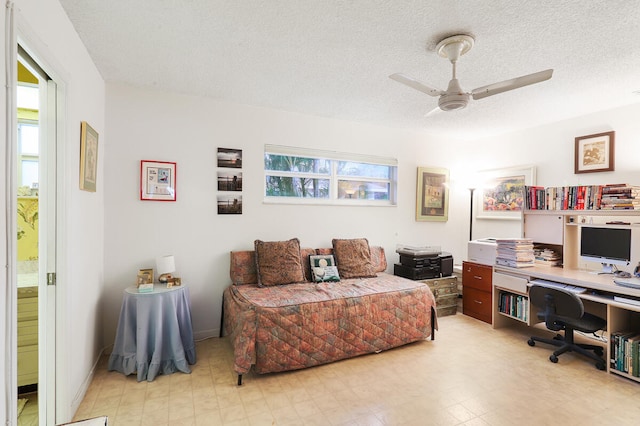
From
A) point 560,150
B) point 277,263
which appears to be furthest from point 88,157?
point 560,150

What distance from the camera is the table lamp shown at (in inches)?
111

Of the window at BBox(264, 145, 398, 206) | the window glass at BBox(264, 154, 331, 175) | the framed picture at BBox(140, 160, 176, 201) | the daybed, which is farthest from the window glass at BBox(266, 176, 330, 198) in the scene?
the framed picture at BBox(140, 160, 176, 201)

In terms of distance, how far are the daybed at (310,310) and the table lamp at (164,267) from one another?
1.91 feet

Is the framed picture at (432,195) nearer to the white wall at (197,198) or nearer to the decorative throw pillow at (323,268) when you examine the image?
the white wall at (197,198)

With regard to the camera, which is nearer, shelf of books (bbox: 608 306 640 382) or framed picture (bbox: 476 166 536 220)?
shelf of books (bbox: 608 306 640 382)

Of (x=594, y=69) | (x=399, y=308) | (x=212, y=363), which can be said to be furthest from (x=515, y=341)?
(x=212, y=363)

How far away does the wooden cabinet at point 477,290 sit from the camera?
3648 millimetres

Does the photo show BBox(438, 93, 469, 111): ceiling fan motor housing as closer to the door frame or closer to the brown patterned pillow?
the brown patterned pillow

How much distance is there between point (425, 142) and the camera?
180 inches

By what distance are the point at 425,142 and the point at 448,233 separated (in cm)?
143

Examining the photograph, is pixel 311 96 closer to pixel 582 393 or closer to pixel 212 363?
pixel 212 363

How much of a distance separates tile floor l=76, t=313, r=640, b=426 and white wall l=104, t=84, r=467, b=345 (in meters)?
0.78

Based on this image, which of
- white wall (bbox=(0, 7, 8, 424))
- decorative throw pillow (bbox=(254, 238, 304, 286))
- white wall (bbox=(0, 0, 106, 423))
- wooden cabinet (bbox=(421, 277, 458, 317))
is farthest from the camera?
wooden cabinet (bbox=(421, 277, 458, 317))

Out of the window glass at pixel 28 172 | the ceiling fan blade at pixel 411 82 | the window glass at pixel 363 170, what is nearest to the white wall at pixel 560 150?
the window glass at pixel 363 170
